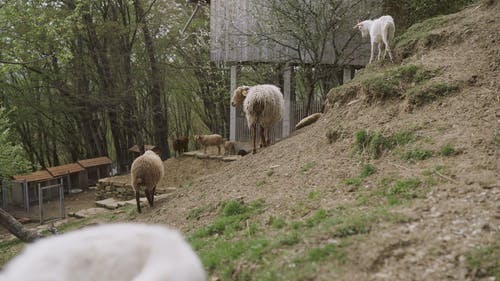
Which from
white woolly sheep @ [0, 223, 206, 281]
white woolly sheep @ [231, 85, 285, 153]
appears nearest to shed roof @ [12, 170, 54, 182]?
white woolly sheep @ [231, 85, 285, 153]

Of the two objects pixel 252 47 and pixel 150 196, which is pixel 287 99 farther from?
pixel 150 196

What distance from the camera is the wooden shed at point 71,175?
711 inches

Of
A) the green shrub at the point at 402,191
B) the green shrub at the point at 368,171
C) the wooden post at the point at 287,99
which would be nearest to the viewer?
the green shrub at the point at 402,191

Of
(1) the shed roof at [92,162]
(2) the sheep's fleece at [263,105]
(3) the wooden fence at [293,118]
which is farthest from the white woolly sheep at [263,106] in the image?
(1) the shed roof at [92,162]

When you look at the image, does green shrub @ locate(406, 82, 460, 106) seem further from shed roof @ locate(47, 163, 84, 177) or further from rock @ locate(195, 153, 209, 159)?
shed roof @ locate(47, 163, 84, 177)

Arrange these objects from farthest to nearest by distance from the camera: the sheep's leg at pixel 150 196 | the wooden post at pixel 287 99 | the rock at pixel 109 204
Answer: the wooden post at pixel 287 99, the rock at pixel 109 204, the sheep's leg at pixel 150 196

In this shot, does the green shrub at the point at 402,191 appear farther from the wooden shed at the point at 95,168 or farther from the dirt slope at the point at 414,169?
the wooden shed at the point at 95,168

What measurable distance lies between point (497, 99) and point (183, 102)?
25005 mm

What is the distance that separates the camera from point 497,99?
6027mm

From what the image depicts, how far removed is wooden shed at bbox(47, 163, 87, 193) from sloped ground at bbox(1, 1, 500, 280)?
1041cm

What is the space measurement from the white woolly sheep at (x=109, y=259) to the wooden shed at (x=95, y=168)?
767 inches

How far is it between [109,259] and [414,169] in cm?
457

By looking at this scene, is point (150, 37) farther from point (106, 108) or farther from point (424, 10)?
point (424, 10)

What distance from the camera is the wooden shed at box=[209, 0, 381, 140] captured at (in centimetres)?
1566
